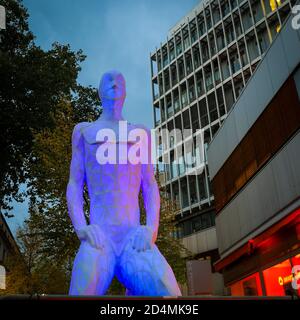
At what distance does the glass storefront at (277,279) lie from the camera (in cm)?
1184

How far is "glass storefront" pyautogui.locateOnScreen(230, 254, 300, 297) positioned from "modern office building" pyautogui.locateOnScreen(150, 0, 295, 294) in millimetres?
17628

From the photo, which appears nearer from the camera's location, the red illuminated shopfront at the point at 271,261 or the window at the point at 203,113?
the red illuminated shopfront at the point at 271,261

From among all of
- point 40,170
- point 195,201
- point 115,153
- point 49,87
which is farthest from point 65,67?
point 195,201

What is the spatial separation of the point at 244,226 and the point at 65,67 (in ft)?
37.7

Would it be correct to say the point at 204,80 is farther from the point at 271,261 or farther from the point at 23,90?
the point at 271,261

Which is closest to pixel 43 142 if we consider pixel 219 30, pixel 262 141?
pixel 262 141

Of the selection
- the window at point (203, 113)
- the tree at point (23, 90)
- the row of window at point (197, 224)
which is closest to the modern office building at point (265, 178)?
the tree at point (23, 90)

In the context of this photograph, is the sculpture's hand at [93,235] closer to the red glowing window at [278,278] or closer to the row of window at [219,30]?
the red glowing window at [278,278]

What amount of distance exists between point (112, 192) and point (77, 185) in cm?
43

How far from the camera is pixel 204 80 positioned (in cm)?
4162

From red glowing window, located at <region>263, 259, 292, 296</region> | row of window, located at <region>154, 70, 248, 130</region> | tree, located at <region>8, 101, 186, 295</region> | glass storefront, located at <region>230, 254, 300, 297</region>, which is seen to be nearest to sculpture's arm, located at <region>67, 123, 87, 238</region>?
glass storefront, located at <region>230, 254, 300, 297</region>

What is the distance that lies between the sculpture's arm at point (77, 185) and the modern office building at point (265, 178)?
29.2 ft

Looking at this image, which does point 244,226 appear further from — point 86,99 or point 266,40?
point 266,40

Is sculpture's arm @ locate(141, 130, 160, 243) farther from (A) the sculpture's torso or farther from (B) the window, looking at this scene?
(B) the window
